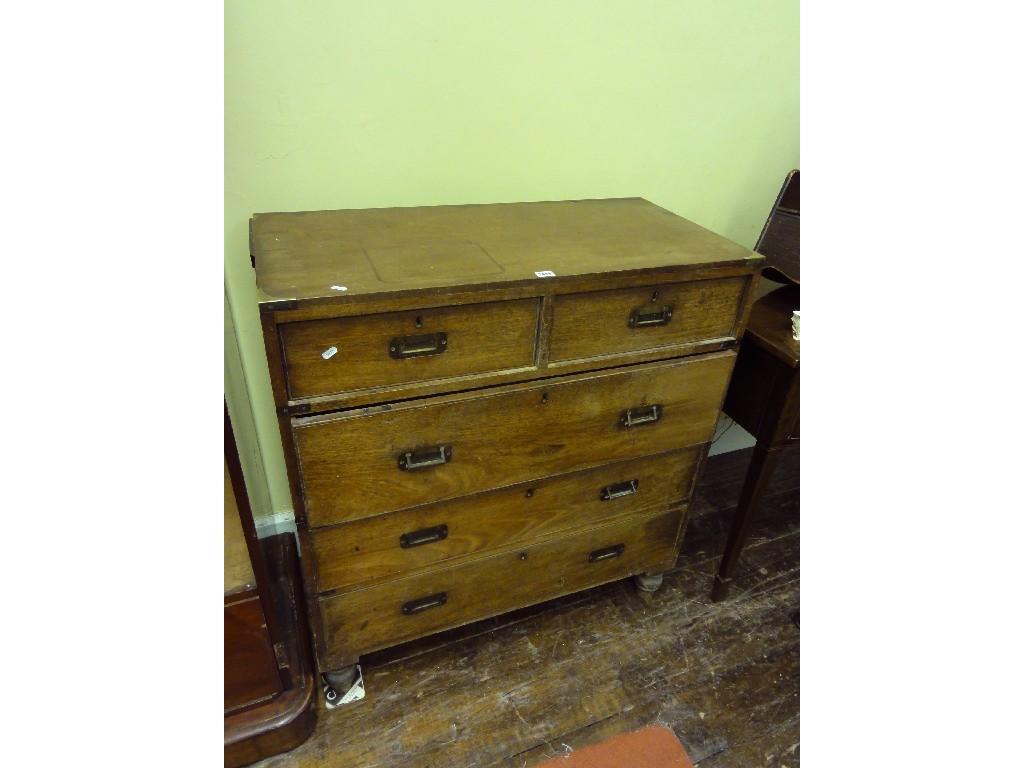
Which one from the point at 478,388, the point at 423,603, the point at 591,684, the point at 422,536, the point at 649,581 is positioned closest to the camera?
the point at 478,388

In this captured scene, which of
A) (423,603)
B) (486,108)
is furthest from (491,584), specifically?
(486,108)

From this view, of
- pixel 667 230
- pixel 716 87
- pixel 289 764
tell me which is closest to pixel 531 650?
pixel 289 764

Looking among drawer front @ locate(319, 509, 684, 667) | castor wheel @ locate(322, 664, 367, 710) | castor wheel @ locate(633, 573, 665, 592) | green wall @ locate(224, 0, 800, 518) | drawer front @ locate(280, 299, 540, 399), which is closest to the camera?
drawer front @ locate(280, 299, 540, 399)

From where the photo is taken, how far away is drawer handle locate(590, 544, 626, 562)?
1480mm

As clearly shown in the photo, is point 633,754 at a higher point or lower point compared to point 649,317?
lower

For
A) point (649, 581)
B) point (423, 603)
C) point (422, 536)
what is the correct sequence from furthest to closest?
point (649, 581) → point (423, 603) → point (422, 536)

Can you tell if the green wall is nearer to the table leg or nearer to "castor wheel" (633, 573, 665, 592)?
the table leg

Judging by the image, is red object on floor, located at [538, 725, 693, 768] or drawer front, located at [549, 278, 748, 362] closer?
drawer front, located at [549, 278, 748, 362]

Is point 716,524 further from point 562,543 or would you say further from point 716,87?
point 716,87

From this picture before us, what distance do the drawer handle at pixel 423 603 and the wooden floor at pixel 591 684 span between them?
0.82ft

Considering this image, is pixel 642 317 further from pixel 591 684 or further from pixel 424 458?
pixel 591 684

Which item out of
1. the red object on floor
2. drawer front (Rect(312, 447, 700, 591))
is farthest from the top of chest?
the red object on floor

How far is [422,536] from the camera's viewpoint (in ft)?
4.02

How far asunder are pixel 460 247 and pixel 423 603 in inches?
30.4
